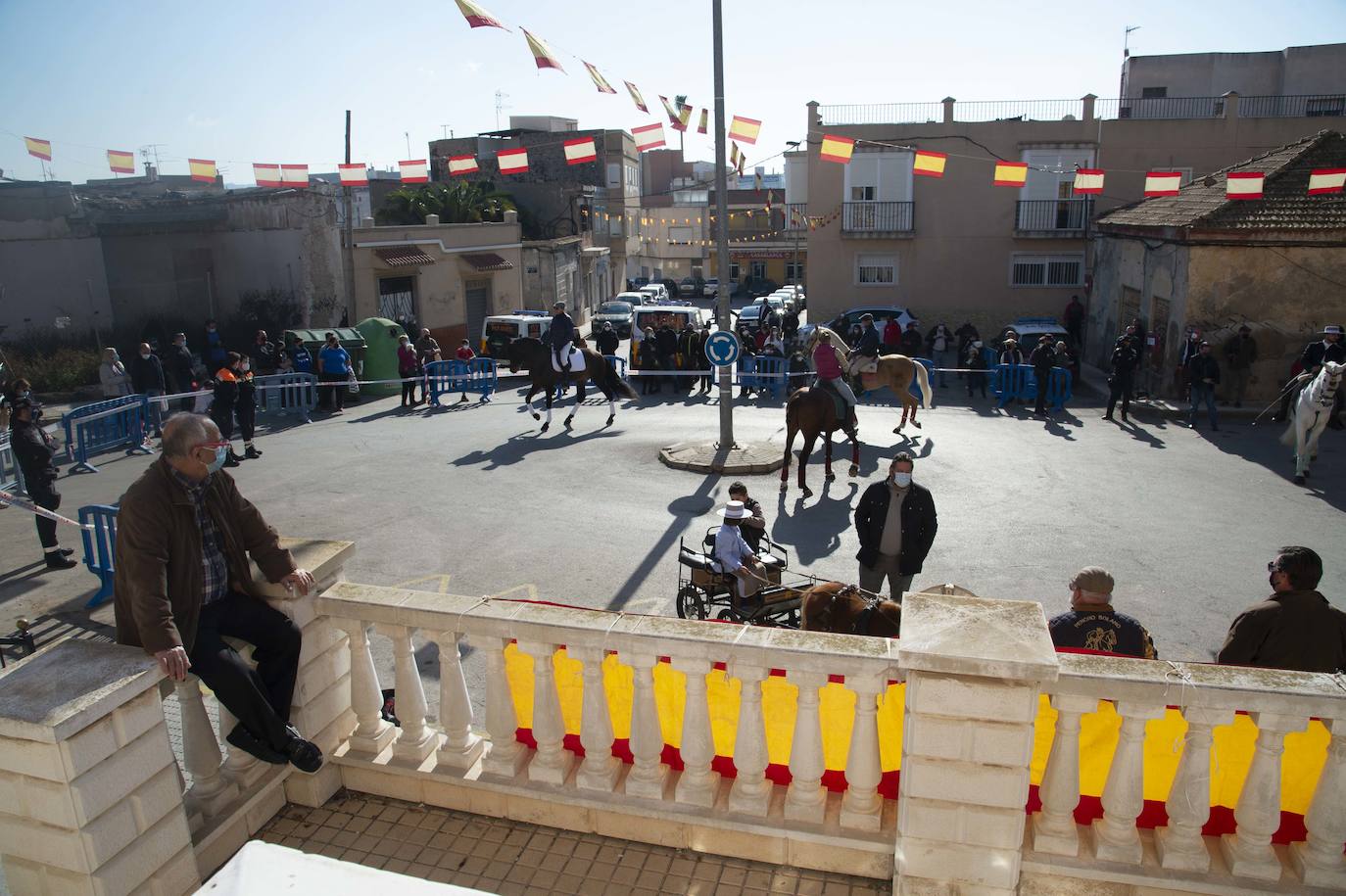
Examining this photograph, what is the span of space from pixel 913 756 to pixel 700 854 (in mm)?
1181

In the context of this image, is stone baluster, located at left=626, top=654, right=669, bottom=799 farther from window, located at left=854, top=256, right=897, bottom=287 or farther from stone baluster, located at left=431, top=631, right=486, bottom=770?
window, located at left=854, top=256, right=897, bottom=287

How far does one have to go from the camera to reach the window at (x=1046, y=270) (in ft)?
98.7

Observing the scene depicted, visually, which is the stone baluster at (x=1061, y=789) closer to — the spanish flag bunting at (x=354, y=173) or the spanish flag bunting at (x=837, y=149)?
the spanish flag bunting at (x=837, y=149)

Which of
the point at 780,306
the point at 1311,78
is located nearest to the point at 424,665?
the point at 780,306

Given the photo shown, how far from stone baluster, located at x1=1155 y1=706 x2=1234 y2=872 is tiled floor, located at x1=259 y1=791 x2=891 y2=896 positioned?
1134 mm

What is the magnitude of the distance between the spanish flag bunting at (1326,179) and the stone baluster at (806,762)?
62.4 feet

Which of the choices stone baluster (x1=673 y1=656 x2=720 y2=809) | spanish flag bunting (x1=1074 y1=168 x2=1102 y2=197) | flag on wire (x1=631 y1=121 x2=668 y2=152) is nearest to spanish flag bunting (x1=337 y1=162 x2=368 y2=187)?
flag on wire (x1=631 y1=121 x2=668 y2=152)

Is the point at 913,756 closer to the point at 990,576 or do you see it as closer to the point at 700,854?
the point at 700,854

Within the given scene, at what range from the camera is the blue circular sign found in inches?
538

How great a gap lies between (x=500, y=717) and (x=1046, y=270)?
2968 centimetres

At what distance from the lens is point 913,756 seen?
11.4 ft

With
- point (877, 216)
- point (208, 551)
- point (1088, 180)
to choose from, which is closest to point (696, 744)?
point (208, 551)

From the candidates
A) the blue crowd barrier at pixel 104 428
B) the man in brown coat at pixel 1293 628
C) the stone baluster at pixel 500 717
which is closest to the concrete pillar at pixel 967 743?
the stone baluster at pixel 500 717

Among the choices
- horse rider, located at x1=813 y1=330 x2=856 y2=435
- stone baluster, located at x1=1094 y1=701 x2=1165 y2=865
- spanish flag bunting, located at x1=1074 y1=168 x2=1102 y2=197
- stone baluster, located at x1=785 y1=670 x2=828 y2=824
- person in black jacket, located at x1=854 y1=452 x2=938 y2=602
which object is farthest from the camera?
spanish flag bunting, located at x1=1074 y1=168 x2=1102 y2=197
